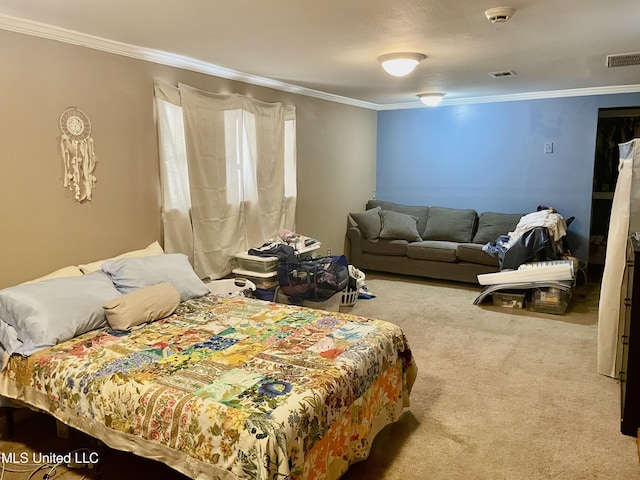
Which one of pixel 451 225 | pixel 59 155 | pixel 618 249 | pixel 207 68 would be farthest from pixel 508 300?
pixel 59 155

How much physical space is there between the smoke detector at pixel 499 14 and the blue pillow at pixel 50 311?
2.66 metres

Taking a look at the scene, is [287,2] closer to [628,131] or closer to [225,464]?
[225,464]

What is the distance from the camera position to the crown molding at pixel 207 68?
2859mm

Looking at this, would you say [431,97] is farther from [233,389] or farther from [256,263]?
[233,389]

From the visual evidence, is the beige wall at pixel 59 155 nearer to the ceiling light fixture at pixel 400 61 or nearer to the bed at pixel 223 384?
the bed at pixel 223 384

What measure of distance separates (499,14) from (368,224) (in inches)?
149

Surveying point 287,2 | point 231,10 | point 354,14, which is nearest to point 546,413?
point 354,14

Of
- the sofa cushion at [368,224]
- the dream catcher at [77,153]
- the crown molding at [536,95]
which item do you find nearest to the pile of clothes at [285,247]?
the sofa cushion at [368,224]

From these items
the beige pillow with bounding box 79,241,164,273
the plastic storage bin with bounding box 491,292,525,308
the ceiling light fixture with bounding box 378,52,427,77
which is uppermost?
the ceiling light fixture with bounding box 378,52,427,77

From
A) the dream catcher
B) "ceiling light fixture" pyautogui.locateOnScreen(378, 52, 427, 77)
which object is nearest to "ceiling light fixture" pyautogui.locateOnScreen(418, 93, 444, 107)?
"ceiling light fixture" pyautogui.locateOnScreen(378, 52, 427, 77)

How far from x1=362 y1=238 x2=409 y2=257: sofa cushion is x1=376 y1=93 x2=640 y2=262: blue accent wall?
3.44 ft

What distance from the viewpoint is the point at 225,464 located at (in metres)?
1.78

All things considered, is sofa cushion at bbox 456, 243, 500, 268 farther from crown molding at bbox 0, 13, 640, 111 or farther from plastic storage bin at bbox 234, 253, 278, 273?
plastic storage bin at bbox 234, 253, 278, 273

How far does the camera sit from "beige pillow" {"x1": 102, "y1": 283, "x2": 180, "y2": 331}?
2.68 meters
